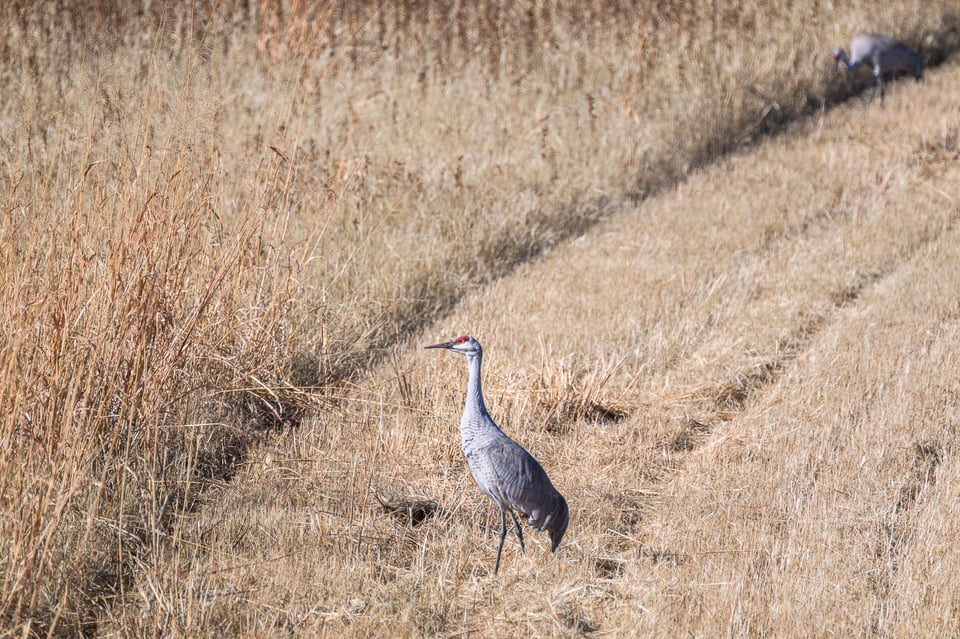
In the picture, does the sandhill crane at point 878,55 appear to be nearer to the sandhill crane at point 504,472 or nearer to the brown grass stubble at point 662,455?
the brown grass stubble at point 662,455

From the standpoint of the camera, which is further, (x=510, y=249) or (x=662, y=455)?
(x=510, y=249)

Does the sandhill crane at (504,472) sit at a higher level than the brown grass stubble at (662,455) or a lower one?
higher

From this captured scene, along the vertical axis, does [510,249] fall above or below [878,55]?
below

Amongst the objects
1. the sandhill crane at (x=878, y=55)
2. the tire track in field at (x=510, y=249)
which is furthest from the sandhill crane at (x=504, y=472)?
the sandhill crane at (x=878, y=55)

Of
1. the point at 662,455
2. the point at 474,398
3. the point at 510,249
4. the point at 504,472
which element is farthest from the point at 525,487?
the point at 510,249

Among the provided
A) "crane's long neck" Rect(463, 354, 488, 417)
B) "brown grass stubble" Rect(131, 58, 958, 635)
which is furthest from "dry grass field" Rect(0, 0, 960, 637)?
"crane's long neck" Rect(463, 354, 488, 417)

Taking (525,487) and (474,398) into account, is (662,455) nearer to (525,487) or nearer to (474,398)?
(525,487)

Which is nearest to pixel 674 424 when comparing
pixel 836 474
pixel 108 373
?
pixel 836 474

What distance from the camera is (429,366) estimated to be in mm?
6309

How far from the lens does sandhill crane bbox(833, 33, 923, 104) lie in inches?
476

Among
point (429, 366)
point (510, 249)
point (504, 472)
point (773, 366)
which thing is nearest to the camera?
point (504, 472)

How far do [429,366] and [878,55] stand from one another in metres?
8.69

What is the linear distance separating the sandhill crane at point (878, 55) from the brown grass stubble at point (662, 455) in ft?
12.3

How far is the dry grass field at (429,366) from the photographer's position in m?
4.09
